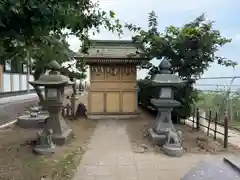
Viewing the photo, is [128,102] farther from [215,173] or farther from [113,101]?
[215,173]

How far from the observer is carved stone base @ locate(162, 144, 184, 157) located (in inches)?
252

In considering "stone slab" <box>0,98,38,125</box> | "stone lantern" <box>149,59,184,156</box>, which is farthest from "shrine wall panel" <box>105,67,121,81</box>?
"stone lantern" <box>149,59,184,156</box>

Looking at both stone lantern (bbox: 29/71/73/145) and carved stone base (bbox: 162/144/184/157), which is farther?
stone lantern (bbox: 29/71/73/145)

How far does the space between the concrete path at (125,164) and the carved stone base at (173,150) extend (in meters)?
0.13

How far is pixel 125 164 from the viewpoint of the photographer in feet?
18.9

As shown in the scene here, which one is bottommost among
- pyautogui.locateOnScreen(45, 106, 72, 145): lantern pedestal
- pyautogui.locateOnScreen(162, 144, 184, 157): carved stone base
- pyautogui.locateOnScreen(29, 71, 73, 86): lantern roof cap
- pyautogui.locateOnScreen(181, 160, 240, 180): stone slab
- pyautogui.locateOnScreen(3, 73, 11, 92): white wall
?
pyautogui.locateOnScreen(162, 144, 184, 157): carved stone base

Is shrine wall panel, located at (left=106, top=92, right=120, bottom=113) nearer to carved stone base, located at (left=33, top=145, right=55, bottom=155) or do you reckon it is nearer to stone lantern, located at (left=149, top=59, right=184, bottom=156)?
stone lantern, located at (left=149, top=59, right=184, bottom=156)

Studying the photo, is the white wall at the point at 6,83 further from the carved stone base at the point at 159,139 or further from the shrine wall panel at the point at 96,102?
the carved stone base at the point at 159,139

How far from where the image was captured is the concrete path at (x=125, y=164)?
16.8 ft

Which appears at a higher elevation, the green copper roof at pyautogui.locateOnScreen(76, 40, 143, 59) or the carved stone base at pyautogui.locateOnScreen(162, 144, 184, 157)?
the green copper roof at pyautogui.locateOnScreen(76, 40, 143, 59)

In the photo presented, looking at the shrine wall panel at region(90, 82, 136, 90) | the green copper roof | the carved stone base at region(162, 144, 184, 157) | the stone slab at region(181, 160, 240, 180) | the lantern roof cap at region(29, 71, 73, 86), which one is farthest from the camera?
the shrine wall panel at region(90, 82, 136, 90)

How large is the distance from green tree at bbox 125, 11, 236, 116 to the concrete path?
131 inches

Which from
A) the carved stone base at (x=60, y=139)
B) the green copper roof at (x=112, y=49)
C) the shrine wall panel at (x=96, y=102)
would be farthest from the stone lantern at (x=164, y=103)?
the shrine wall panel at (x=96, y=102)

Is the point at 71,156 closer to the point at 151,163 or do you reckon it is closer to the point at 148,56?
the point at 151,163
